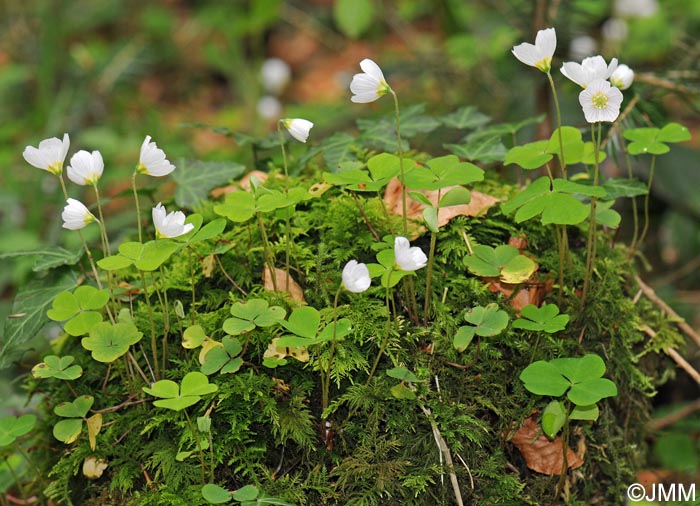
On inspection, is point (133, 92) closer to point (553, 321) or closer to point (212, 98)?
point (212, 98)

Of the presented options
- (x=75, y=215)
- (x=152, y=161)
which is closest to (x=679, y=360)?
(x=152, y=161)

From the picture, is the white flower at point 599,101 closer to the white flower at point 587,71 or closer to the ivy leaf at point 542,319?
the white flower at point 587,71

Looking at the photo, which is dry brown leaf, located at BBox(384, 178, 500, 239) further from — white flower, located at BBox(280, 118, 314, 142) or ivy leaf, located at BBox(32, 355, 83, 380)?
ivy leaf, located at BBox(32, 355, 83, 380)

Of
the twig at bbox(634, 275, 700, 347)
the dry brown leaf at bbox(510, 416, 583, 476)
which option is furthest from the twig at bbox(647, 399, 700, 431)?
the dry brown leaf at bbox(510, 416, 583, 476)

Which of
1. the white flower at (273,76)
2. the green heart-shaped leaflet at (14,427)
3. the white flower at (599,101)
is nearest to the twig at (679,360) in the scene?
the white flower at (599,101)

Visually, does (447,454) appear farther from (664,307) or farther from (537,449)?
(664,307)

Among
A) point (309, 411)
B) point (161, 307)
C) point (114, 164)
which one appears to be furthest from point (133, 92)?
point (309, 411)
